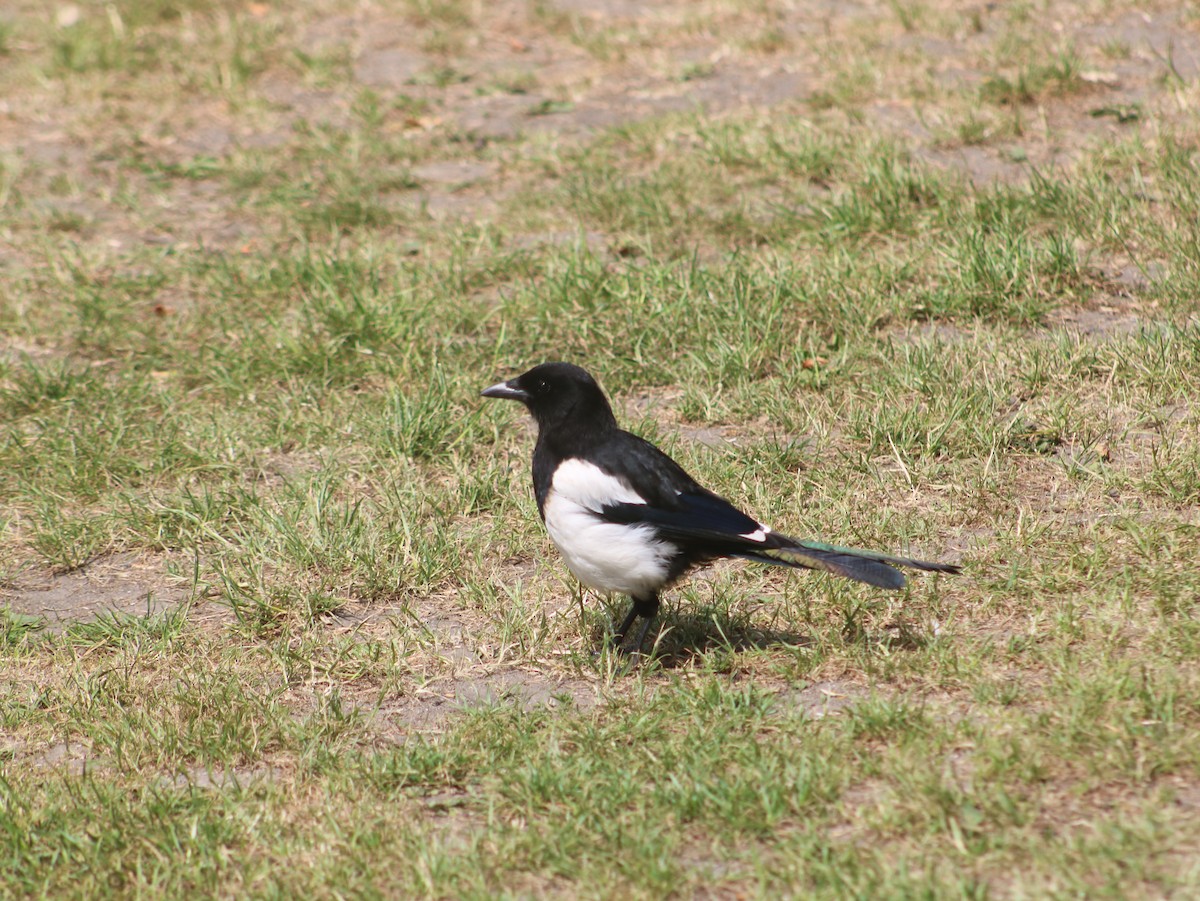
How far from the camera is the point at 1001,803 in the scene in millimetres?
3303

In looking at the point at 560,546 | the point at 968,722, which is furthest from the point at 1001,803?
the point at 560,546

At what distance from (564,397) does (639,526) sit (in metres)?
0.56

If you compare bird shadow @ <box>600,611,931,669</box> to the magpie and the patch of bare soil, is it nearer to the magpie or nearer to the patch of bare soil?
Answer: the magpie

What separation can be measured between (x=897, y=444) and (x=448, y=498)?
68.5 inches

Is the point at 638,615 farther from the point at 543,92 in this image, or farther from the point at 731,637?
the point at 543,92

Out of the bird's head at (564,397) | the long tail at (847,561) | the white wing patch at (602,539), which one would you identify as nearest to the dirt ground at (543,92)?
the bird's head at (564,397)

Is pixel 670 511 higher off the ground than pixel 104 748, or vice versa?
pixel 670 511

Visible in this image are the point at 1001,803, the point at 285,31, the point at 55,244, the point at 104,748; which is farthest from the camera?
the point at 285,31

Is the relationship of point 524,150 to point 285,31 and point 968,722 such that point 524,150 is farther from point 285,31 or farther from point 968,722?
point 968,722

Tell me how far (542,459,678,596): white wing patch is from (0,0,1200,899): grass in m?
0.28

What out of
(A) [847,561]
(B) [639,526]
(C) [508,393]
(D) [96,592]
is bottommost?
(D) [96,592]

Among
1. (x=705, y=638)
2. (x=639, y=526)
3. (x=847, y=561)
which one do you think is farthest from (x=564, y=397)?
(x=847, y=561)

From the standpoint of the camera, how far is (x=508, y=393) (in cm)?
460

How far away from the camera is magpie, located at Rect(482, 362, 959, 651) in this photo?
159 inches
